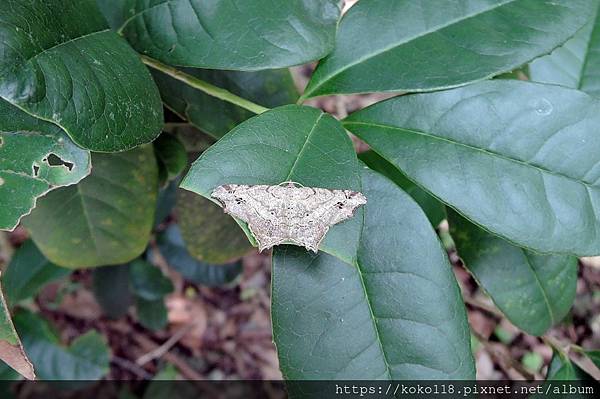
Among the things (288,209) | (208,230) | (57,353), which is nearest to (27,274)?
(57,353)

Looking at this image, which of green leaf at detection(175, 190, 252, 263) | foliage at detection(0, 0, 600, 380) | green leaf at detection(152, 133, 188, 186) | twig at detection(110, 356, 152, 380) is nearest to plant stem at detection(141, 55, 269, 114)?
foliage at detection(0, 0, 600, 380)

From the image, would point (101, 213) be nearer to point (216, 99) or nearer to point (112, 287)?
point (216, 99)

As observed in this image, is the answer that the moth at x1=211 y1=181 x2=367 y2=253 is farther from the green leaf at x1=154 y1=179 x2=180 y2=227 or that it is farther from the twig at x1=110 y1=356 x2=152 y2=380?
the twig at x1=110 y1=356 x2=152 y2=380

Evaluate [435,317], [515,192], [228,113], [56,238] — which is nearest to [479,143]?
[515,192]

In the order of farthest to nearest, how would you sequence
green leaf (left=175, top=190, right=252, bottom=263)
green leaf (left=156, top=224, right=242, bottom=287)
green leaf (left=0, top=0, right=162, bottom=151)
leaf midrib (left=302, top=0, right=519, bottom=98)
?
1. green leaf (left=156, top=224, right=242, bottom=287)
2. green leaf (left=175, top=190, right=252, bottom=263)
3. leaf midrib (left=302, top=0, right=519, bottom=98)
4. green leaf (left=0, top=0, right=162, bottom=151)

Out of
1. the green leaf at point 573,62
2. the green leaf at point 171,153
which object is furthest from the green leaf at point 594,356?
the green leaf at point 171,153

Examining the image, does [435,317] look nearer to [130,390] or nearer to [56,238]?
[56,238]
